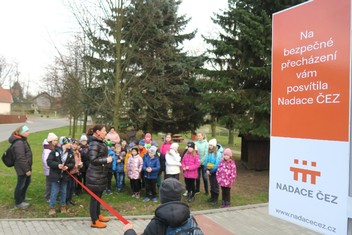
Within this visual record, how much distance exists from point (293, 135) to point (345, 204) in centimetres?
70

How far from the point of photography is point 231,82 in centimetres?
1266

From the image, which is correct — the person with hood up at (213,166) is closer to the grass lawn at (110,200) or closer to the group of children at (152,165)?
the group of children at (152,165)

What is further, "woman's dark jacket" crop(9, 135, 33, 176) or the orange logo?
"woman's dark jacket" crop(9, 135, 33, 176)

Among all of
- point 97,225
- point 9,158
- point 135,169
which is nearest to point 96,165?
point 97,225

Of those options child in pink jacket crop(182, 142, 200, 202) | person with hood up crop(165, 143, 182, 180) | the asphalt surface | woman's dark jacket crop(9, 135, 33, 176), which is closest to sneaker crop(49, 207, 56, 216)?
the asphalt surface

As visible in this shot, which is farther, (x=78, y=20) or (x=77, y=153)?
(x=78, y=20)

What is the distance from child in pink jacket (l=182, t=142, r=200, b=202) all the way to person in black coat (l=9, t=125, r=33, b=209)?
3770mm

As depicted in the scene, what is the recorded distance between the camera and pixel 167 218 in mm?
2789

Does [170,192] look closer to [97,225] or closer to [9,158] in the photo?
[97,225]

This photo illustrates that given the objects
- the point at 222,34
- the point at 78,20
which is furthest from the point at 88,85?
the point at 222,34

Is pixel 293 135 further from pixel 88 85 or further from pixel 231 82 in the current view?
pixel 88 85

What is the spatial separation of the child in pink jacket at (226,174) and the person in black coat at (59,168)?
3.48 metres

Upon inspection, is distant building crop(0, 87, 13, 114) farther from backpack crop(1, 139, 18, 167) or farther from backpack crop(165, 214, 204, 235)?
backpack crop(165, 214, 204, 235)

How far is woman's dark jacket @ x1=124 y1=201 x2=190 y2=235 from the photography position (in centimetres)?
279
